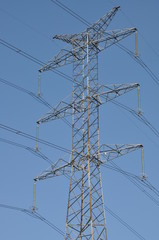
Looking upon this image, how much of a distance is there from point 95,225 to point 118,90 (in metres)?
9.28

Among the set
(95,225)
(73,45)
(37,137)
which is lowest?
(95,225)

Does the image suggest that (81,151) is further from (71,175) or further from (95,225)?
(95,225)

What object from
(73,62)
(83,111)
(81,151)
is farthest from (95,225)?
(73,62)

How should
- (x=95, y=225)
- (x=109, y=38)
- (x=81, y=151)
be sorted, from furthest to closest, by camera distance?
(x=109, y=38), (x=81, y=151), (x=95, y=225)

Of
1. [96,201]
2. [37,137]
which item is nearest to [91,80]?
[37,137]

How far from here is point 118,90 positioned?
1630 inches

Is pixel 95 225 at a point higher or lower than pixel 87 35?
lower

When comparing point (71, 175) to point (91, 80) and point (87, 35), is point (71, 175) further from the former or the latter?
point (87, 35)

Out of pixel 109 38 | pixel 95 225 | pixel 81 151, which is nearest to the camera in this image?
pixel 95 225

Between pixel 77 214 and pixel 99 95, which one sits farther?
pixel 99 95

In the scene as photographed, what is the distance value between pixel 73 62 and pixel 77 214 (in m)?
11.8

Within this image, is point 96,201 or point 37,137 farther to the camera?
point 37,137

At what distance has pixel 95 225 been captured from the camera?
37969 mm

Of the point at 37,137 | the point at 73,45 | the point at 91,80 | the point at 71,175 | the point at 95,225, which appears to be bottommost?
the point at 95,225
